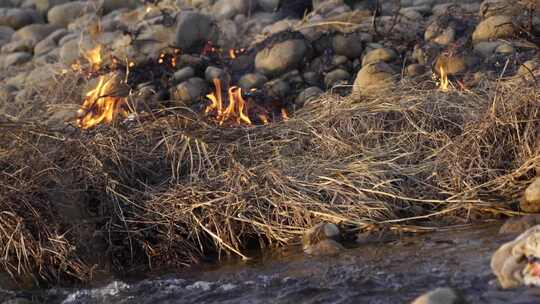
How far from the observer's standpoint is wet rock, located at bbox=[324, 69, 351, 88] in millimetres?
8867

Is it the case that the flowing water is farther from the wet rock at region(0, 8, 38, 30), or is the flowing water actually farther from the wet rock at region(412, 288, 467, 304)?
the wet rock at region(0, 8, 38, 30)

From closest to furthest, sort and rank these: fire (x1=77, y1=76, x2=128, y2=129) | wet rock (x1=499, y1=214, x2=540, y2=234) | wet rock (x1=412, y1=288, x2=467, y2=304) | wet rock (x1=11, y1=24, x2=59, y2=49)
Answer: wet rock (x1=412, y1=288, x2=467, y2=304)
wet rock (x1=499, y1=214, x2=540, y2=234)
fire (x1=77, y1=76, x2=128, y2=129)
wet rock (x1=11, y1=24, x2=59, y2=49)

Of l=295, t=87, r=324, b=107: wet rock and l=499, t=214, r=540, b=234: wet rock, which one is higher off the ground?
l=295, t=87, r=324, b=107: wet rock

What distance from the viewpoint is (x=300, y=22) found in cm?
1026

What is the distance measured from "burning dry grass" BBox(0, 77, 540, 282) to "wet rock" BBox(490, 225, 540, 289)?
1485 mm

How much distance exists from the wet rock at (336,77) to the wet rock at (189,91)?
43.6 inches

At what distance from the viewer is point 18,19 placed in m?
15.0

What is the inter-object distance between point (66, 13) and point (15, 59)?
2269 millimetres

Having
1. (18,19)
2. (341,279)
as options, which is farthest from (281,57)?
(18,19)

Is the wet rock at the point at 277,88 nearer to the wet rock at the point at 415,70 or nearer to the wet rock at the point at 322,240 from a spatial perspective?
the wet rock at the point at 415,70

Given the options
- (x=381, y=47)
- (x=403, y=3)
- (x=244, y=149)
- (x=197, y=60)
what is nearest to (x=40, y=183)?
(x=244, y=149)

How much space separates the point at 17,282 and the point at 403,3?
594cm

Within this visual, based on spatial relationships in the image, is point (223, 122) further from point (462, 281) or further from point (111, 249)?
point (462, 281)

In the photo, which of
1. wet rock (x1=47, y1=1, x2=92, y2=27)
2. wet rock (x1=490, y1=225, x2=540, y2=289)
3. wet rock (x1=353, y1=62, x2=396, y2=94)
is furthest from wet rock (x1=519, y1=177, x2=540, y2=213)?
wet rock (x1=47, y1=1, x2=92, y2=27)
